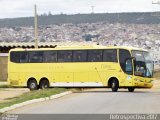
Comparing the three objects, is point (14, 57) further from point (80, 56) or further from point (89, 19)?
point (89, 19)

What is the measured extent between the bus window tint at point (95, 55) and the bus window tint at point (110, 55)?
0.35 m

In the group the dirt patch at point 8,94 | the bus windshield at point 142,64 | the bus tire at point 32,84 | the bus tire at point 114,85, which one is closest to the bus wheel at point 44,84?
the bus tire at point 32,84

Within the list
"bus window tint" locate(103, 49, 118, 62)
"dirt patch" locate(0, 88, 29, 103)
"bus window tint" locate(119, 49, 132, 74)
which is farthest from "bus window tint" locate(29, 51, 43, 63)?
"bus window tint" locate(119, 49, 132, 74)

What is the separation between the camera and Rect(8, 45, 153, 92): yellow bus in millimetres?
38250

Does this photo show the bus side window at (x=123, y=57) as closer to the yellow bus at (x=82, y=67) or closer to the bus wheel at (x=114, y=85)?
the yellow bus at (x=82, y=67)

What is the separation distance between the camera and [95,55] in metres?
39.1

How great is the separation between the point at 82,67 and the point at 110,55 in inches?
80.2

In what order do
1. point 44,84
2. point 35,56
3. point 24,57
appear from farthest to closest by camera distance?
point 24,57
point 35,56
point 44,84

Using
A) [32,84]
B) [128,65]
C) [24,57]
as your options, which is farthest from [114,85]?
[24,57]

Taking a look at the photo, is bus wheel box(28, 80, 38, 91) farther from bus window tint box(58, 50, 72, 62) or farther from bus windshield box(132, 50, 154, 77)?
bus windshield box(132, 50, 154, 77)

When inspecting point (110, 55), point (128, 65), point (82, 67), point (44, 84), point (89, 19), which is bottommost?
point (44, 84)

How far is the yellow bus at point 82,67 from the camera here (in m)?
38.2

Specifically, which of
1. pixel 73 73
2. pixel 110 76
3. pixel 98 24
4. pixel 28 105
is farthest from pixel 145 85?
pixel 98 24

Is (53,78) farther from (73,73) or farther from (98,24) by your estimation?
(98,24)
